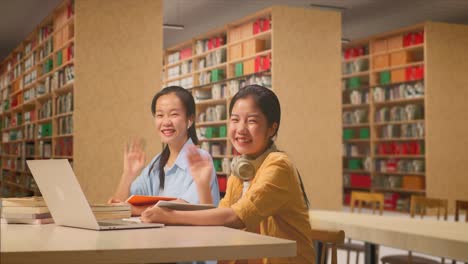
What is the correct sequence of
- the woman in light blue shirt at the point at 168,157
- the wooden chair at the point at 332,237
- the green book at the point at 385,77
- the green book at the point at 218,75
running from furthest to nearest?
1. the green book at the point at 385,77
2. the green book at the point at 218,75
3. the woman in light blue shirt at the point at 168,157
4. the wooden chair at the point at 332,237

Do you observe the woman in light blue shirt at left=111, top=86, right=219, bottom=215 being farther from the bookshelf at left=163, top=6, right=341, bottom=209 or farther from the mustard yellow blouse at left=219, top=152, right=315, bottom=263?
the bookshelf at left=163, top=6, right=341, bottom=209

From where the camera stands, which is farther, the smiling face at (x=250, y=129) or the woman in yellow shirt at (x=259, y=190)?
the smiling face at (x=250, y=129)

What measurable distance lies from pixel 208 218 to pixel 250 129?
495 mm

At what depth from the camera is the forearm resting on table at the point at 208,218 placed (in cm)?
222

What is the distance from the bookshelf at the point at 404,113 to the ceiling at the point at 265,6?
0.31 metres

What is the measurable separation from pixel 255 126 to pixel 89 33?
5.49 meters

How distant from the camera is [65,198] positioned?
2123mm

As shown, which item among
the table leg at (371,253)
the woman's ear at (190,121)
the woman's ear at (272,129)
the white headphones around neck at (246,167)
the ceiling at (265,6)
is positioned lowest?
the table leg at (371,253)

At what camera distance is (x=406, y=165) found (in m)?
11.8

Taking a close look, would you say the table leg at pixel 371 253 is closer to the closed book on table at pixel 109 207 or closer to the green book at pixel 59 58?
the closed book on table at pixel 109 207

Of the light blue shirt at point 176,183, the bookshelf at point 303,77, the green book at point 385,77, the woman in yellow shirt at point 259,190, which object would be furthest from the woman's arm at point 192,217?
the green book at point 385,77

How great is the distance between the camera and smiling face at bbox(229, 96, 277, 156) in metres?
2.61

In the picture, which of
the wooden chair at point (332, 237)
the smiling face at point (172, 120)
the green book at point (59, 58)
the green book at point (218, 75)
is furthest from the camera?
the green book at point (218, 75)

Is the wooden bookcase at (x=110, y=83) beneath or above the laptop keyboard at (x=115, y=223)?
above
